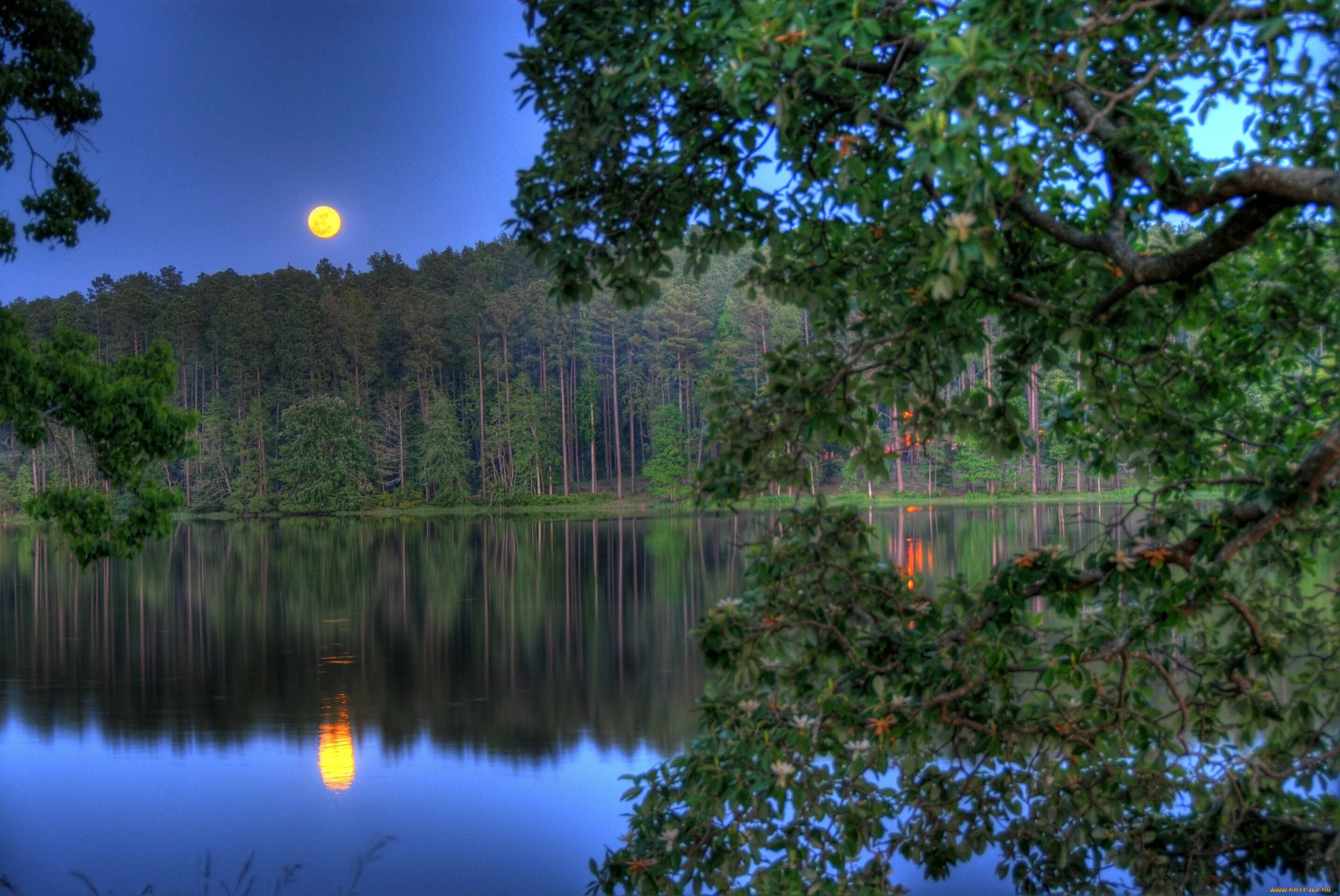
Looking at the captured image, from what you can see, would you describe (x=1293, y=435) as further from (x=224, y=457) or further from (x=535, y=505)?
(x=224, y=457)

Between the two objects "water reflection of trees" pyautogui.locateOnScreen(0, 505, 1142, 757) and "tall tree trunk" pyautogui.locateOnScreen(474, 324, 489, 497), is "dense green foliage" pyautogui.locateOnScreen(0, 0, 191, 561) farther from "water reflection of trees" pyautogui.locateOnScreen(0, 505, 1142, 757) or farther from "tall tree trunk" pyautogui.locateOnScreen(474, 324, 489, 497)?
"tall tree trunk" pyautogui.locateOnScreen(474, 324, 489, 497)

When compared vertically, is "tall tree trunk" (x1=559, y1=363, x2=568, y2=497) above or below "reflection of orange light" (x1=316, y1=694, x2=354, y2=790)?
above

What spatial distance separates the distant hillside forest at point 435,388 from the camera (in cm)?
5222

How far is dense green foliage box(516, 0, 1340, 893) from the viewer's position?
11.6 ft

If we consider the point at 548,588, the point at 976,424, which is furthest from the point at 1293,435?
the point at 548,588

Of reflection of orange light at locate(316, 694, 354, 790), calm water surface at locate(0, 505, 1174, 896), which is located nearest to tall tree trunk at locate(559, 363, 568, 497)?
calm water surface at locate(0, 505, 1174, 896)

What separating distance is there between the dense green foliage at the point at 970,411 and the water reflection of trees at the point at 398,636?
37 cm

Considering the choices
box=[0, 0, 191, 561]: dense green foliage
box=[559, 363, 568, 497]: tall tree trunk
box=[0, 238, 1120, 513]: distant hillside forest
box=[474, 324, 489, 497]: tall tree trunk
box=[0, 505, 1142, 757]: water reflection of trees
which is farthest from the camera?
box=[559, 363, 568, 497]: tall tree trunk

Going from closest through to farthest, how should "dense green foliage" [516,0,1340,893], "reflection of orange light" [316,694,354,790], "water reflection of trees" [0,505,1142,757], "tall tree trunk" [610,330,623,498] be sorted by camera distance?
"dense green foliage" [516,0,1340,893], "reflection of orange light" [316,694,354,790], "water reflection of trees" [0,505,1142,757], "tall tree trunk" [610,330,623,498]

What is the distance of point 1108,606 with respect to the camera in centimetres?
430

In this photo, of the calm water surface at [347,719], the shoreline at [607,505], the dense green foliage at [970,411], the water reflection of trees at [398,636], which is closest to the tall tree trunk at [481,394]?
the shoreline at [607,505]

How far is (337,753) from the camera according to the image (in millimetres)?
10656

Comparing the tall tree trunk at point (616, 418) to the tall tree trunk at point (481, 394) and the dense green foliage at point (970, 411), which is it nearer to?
the tall tree trunk at point (481, 394)

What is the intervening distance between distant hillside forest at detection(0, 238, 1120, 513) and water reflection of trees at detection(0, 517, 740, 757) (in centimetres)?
2266
